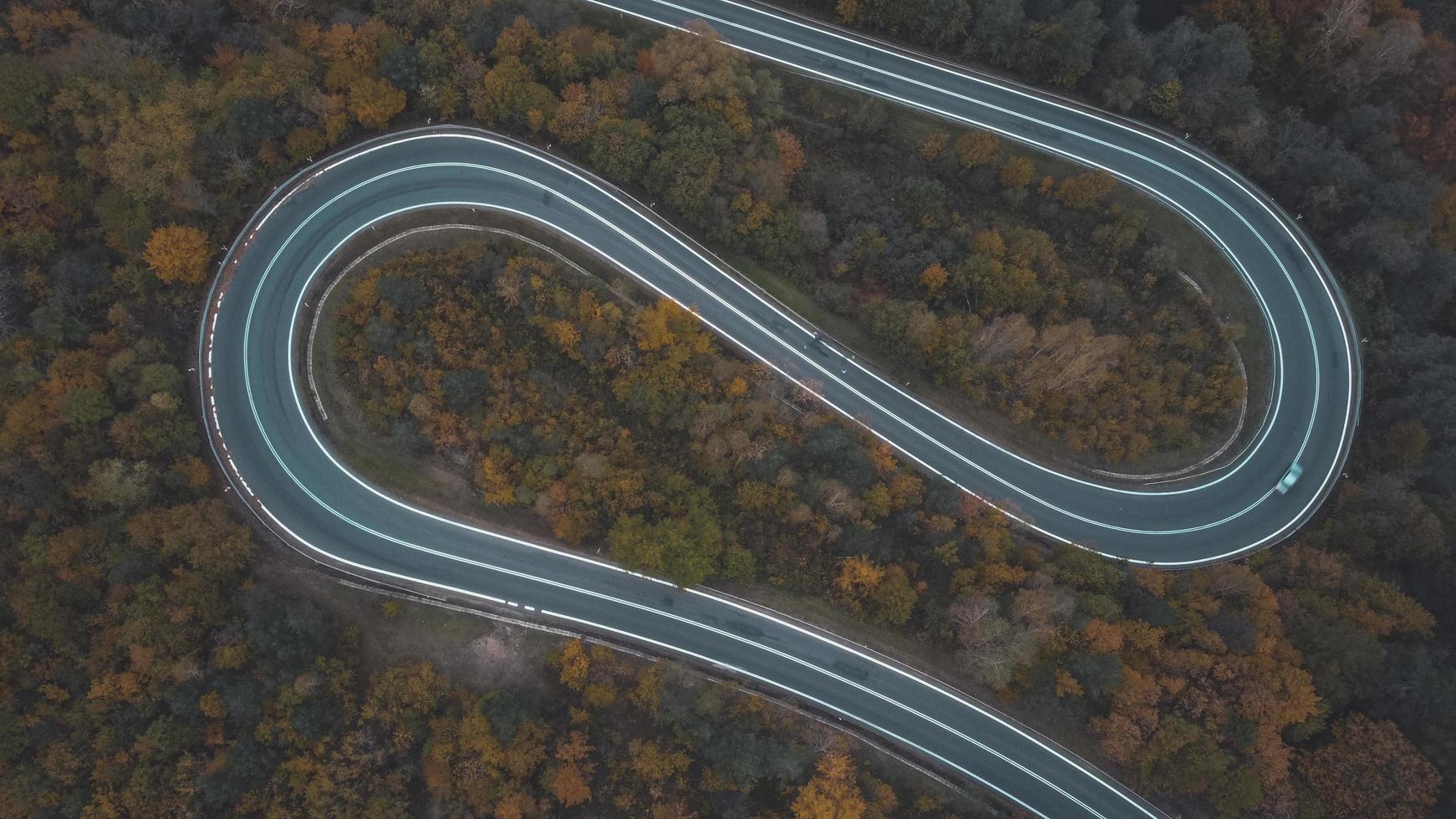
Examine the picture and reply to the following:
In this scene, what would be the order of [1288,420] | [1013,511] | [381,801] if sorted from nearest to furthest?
1. [381,801]
2. [1013,511]
3. [1288,420]

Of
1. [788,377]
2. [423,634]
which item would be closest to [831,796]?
[788,377]

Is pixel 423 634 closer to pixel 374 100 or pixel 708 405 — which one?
pixel 708 405

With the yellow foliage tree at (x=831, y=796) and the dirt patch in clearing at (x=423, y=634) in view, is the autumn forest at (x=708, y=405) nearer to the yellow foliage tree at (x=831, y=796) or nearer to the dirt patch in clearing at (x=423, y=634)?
the yellow foliage tree at (x=831, y=796)

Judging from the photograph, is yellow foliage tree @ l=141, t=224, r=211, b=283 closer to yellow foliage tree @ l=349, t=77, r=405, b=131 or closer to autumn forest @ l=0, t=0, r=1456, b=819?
autumn forest @ l=0, t=0, r=1456, b=819

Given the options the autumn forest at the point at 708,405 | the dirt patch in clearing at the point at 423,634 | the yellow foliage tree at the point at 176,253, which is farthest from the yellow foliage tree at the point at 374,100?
the dirt patch in clearing at the point at 423,634

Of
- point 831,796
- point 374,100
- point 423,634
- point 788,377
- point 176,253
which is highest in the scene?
point 374,100

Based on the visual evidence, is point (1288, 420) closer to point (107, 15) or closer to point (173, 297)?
point (173, 297)

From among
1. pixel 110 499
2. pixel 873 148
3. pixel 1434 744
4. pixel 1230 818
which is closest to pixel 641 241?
pixel 873 148

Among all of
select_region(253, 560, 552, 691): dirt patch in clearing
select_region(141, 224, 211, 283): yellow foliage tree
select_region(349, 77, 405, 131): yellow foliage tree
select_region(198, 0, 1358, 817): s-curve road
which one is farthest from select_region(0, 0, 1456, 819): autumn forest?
select_region(198, 0, 1358, 817): s-curve road

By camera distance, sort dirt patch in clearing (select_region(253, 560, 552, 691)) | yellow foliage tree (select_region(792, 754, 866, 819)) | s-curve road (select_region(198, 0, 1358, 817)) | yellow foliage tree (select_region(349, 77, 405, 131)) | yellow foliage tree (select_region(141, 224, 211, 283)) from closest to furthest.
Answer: yellow foliage tree (select_region(792, 754, 866, 819))
dirt patch in clearing (select_region(253, 560, 552, 691))
yellow foliage tree (select_region(141, 224, 211, 283))
s-curve road (select_region(198, 0, 1358, 817))
yellow foliage tree (select_region(349, 77, 405, 131))
